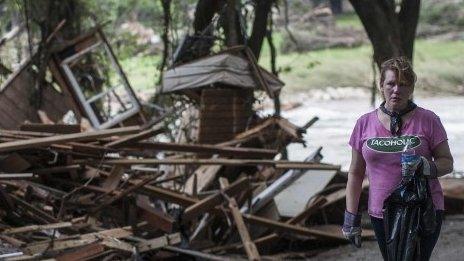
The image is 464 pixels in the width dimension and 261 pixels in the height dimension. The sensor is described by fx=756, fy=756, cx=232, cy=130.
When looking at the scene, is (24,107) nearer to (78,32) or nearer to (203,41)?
(78,32)

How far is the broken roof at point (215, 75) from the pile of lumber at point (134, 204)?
163cm

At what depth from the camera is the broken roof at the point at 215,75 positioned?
9938mm

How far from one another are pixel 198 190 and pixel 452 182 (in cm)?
293

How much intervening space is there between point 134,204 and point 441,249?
2.89 metres

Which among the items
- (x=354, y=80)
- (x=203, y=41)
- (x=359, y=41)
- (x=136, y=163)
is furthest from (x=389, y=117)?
(x=359, y=41)

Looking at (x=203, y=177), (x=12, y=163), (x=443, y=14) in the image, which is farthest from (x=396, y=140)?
(x=443, y=14)

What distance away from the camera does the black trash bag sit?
3885 millimetres

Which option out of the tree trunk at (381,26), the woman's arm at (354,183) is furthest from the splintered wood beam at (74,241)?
the tree trunk at (381,26)

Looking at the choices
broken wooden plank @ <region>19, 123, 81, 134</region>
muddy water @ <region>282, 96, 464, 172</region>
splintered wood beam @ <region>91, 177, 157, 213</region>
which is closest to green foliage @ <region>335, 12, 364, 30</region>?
muddy water @ <region>282, 96, 464, 172</region>

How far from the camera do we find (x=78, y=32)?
1436cm

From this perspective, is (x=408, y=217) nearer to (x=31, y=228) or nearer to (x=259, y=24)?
(x=31, y=228)

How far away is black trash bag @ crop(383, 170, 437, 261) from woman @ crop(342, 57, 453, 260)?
0.04 m

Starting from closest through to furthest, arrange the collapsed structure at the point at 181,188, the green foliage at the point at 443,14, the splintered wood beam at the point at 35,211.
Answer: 1. the collapsed structure at the point at 181,188
2. the splintered wood beam at the point at 35,211
3. the green foliage at the point at 443,14

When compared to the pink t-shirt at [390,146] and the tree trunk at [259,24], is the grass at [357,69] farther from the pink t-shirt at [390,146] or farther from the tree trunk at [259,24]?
the pink t-shirt at [390,146]
